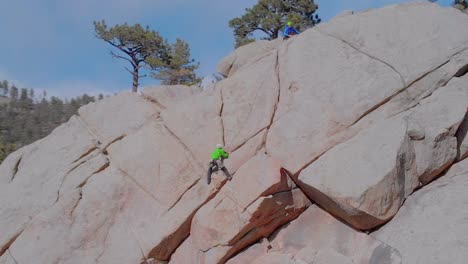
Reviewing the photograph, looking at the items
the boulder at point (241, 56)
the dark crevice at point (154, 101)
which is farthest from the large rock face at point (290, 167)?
the boulder at point (241, 56)

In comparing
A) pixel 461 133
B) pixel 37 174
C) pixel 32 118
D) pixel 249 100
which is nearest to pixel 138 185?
pixel 37 174

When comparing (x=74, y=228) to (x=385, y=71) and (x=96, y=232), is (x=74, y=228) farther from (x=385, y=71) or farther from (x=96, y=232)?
(x=385, y=71)

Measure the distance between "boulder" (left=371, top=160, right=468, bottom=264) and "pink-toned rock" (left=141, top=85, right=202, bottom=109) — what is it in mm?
11415

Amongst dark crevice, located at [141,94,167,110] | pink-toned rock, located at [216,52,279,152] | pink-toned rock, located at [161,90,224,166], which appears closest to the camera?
pink-toned rock, located at [216,52,279,152]

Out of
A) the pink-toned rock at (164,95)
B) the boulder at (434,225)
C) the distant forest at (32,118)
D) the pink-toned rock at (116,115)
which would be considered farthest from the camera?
the distant forest at (32,118)

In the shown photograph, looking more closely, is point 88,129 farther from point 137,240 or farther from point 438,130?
point 438,130

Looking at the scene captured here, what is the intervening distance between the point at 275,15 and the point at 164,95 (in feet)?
52.9

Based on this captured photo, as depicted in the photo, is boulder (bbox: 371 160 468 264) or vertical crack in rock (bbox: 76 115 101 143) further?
vertical crack in rock (bbox: 76 115 101 143)

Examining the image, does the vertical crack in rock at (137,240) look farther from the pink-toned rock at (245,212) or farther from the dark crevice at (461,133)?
the dark crevice at (461,133)

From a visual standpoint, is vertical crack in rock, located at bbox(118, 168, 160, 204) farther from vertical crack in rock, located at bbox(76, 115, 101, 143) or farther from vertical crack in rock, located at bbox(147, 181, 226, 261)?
vertical crack in rock, located at bbox(76, 115, 101, 143)

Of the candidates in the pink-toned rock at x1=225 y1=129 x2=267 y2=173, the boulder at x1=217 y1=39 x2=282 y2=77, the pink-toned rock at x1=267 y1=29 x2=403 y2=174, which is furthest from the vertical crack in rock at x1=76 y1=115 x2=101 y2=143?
the pink-toned rock at x1=267 y1=29 x2=403 y2=174

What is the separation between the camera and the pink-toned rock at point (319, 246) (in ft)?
47.0

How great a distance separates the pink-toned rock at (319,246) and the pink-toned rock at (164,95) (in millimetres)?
8588

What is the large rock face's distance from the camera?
14.8 meters
